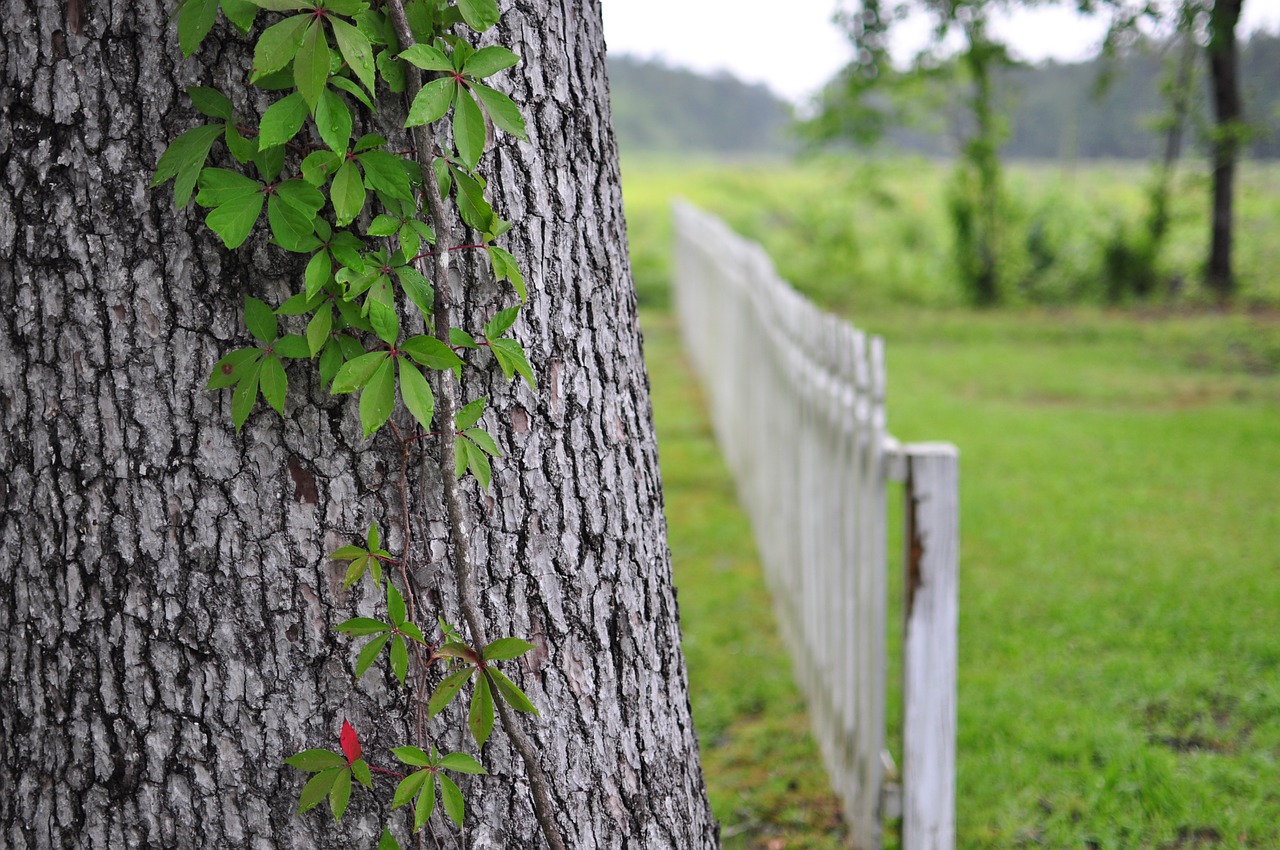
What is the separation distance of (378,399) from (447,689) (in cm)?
39

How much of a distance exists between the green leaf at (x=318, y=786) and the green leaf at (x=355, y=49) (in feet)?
2.78

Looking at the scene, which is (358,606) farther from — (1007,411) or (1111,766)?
(1007,411)

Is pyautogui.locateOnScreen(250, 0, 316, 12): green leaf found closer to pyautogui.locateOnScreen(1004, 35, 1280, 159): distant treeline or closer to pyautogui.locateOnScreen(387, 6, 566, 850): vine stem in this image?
pyautogui.locateOnScreen(387, 6, 566, 850): vine stem

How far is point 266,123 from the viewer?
1.08m

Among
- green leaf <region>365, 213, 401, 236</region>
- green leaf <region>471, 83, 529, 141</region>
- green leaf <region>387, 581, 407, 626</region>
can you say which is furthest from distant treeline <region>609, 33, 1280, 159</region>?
green leaf <region>387, 581, 407, 626</region>

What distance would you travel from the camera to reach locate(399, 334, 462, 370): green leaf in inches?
46.7

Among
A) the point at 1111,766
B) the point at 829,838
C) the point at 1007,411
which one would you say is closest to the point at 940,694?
the point at 829,838

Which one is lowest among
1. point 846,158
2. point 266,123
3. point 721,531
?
point 721,531

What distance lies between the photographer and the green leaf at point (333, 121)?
3.56 feet

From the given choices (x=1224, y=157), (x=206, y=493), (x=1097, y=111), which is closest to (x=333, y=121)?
(x=206, y=493)

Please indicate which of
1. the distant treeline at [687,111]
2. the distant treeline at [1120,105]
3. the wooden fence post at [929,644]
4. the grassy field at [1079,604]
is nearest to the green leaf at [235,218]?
the wooden fence post at [929,644]

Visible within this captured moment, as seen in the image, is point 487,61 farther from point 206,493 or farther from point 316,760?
point 316,760

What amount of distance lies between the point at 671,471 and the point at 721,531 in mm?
1174

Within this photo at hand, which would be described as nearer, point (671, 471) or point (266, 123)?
point (266, 123)
